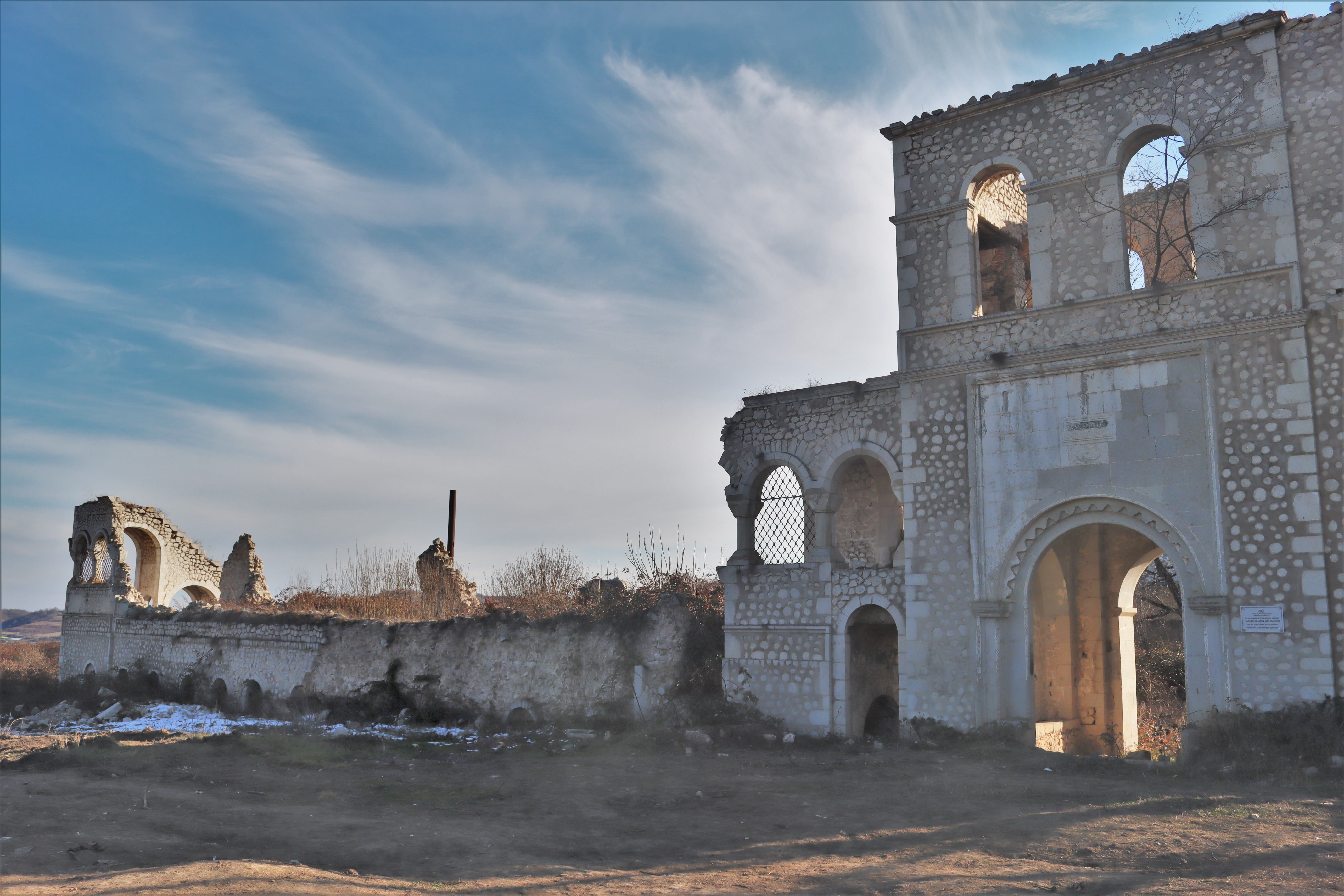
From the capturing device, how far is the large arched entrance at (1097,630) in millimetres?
12883

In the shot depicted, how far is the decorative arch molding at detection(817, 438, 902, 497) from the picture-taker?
13.2m

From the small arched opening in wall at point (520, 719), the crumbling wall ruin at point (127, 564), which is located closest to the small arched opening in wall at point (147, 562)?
the crumbling wall ruin at point (127, 564)

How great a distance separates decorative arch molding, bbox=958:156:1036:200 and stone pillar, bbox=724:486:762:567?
5.33m

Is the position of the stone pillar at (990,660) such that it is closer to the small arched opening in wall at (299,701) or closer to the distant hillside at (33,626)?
the small arched opening in wall at (299,701)

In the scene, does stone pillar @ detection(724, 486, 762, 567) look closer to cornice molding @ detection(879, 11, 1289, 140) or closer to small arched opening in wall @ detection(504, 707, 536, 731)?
small arched opening in wall @ detection(504, 707, 536, 731)

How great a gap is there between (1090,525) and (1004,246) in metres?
4.75

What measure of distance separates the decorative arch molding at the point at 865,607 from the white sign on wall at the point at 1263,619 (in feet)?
13.0

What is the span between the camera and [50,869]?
6.04 meters

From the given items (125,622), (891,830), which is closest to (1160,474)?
(891,830)

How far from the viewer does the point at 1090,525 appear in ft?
39.8

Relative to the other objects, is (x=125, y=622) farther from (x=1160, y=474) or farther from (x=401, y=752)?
(x=1160, y=474)

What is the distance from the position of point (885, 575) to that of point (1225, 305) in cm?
518

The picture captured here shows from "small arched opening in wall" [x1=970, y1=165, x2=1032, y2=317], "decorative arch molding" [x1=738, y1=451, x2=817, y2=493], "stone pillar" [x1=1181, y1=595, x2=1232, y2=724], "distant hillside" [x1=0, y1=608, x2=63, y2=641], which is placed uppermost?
"small arched opening in wall" [x1=970, y1=165, x2=1032, y2=317]

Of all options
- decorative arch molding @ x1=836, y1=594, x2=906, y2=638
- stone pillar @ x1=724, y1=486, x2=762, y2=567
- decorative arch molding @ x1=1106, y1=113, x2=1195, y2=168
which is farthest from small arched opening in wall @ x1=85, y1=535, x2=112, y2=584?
decorative arch molding @ x1=1106, y1=113, x2=1195, y2=168
